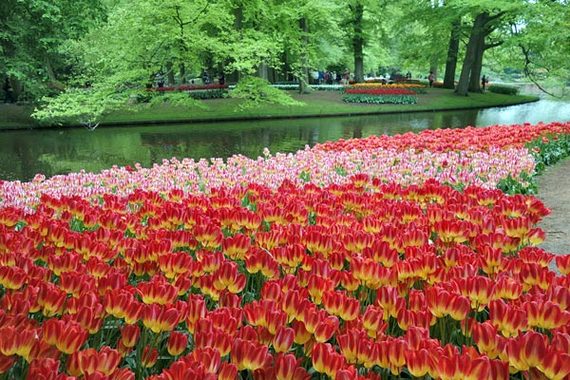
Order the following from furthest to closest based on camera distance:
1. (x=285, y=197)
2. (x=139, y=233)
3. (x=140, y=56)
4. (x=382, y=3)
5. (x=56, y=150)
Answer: (x=382, y=3)
(x=140, y=56)
(x=56, y=150)
(x=285, y=197)
(x=139, y=233)

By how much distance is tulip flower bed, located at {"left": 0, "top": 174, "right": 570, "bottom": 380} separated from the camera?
1.60 metres

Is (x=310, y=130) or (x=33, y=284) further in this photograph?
(x=310, y=130)

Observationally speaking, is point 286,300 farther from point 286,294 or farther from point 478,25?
point 478,25

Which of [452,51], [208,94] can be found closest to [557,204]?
[208,94]

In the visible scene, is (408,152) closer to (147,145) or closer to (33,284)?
(33,284)

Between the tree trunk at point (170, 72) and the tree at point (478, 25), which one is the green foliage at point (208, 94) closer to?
the tree trunk at point (170, 72)

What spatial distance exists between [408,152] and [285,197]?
430 centimetres

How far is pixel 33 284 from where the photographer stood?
226cm

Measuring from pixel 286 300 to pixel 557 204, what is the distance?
203 inches

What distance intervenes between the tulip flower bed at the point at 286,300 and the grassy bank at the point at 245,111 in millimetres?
20443

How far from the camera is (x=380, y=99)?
30625 mm

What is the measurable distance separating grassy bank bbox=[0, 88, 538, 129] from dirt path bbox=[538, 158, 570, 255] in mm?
16100

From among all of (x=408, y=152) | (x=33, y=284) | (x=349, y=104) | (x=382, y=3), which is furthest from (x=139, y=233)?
(x=382, y=3)

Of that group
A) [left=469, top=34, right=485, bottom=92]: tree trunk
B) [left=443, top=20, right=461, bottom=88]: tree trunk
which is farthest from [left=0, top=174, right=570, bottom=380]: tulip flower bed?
[left=469, top=34, right=485, bottom=92]: tree trunk
